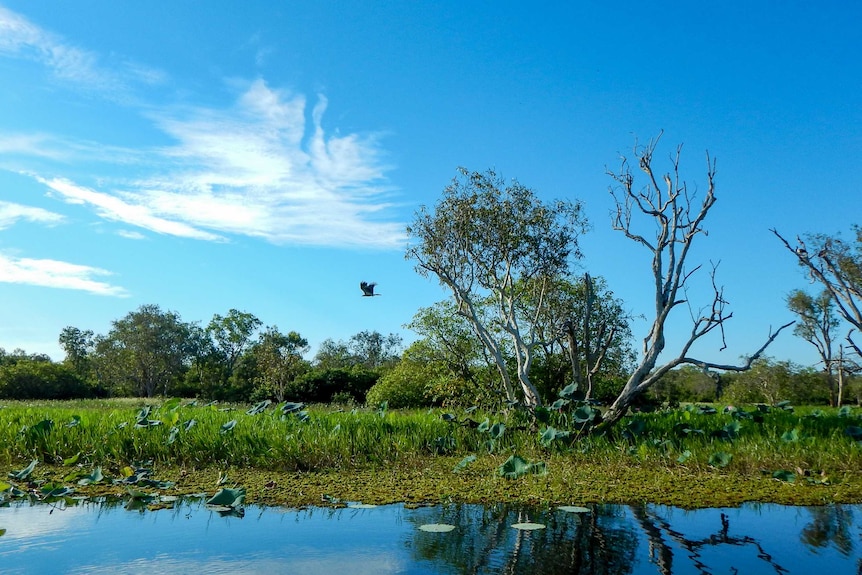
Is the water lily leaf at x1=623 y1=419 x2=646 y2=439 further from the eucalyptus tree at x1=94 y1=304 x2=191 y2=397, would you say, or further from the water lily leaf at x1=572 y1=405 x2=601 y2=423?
the eucalyptus tree at x1=94 y1=304 x2=191 y2=397

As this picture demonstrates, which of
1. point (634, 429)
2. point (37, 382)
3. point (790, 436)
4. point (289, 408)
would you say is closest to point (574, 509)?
point (634, 429)

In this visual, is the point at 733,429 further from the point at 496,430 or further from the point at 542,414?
the point at 496,430

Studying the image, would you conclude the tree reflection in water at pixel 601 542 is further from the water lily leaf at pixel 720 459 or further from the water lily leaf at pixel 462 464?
the water lily leaf at pixel 720 459

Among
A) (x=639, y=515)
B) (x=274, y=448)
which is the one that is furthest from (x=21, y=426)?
(x=639, y=515)

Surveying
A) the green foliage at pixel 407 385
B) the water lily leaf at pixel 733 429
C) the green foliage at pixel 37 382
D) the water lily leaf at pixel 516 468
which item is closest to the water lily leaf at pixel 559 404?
the water lily leaf at pixel 733 429

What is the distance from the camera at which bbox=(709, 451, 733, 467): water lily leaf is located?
282 inches

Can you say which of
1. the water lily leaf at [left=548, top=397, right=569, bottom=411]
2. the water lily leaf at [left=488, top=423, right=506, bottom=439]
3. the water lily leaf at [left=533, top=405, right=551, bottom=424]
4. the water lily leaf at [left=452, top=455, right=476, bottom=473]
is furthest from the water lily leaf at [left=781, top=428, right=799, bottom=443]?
the water lily leaf at [left=452, top=455, right=476, bottom=473]

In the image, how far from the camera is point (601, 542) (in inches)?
175

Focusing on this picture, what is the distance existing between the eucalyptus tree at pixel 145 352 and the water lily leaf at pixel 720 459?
47.0m

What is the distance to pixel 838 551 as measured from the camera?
4293 millimetres

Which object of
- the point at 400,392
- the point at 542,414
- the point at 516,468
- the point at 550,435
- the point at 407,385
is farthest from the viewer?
the point at 400,392

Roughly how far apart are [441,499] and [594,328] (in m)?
13.7

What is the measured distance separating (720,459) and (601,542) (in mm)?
3465

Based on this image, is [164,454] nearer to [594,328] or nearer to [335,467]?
[335,467]
